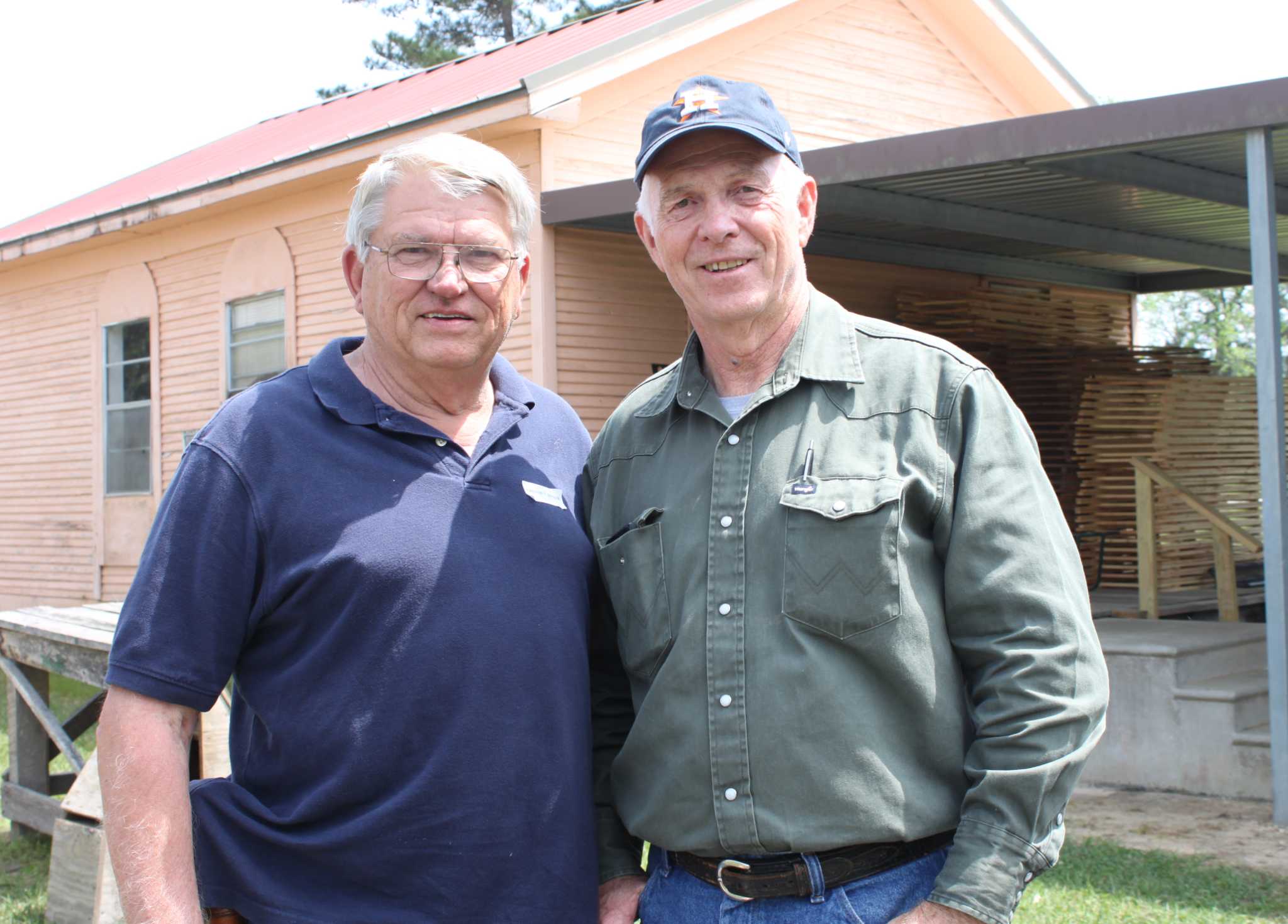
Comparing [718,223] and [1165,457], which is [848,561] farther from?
[1165,457]

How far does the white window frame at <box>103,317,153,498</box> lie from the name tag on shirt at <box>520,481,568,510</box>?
44.5 feet

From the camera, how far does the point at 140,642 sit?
227 centimetres

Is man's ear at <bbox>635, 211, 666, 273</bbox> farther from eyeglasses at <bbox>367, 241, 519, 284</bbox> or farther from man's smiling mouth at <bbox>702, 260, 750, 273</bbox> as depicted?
eyeglasses at <bbox>367, 241, 519, 284</bbox>

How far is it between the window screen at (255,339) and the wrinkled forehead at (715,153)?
36.8 ft

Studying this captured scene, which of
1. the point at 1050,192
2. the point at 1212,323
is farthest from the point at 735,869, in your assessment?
the point at 1212,323

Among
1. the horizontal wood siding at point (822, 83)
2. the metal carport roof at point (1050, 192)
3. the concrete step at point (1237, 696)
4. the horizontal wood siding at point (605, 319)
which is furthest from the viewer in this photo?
the horizontal wood siding at point (822, 83)

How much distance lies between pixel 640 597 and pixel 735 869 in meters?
0.54

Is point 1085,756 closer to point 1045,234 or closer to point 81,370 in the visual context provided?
point 1045,234

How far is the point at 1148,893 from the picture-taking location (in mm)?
5730

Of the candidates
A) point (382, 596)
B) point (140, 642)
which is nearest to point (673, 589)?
point (382, 596)

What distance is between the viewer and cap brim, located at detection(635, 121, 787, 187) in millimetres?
2344

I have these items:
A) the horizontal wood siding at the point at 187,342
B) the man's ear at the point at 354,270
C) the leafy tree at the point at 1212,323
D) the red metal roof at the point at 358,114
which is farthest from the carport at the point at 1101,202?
the leafy tree at the point at 1212,323

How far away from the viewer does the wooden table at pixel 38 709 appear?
648 cm

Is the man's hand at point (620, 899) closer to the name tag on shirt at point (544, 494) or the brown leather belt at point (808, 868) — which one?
the brown leather belt at point (808, 868)
